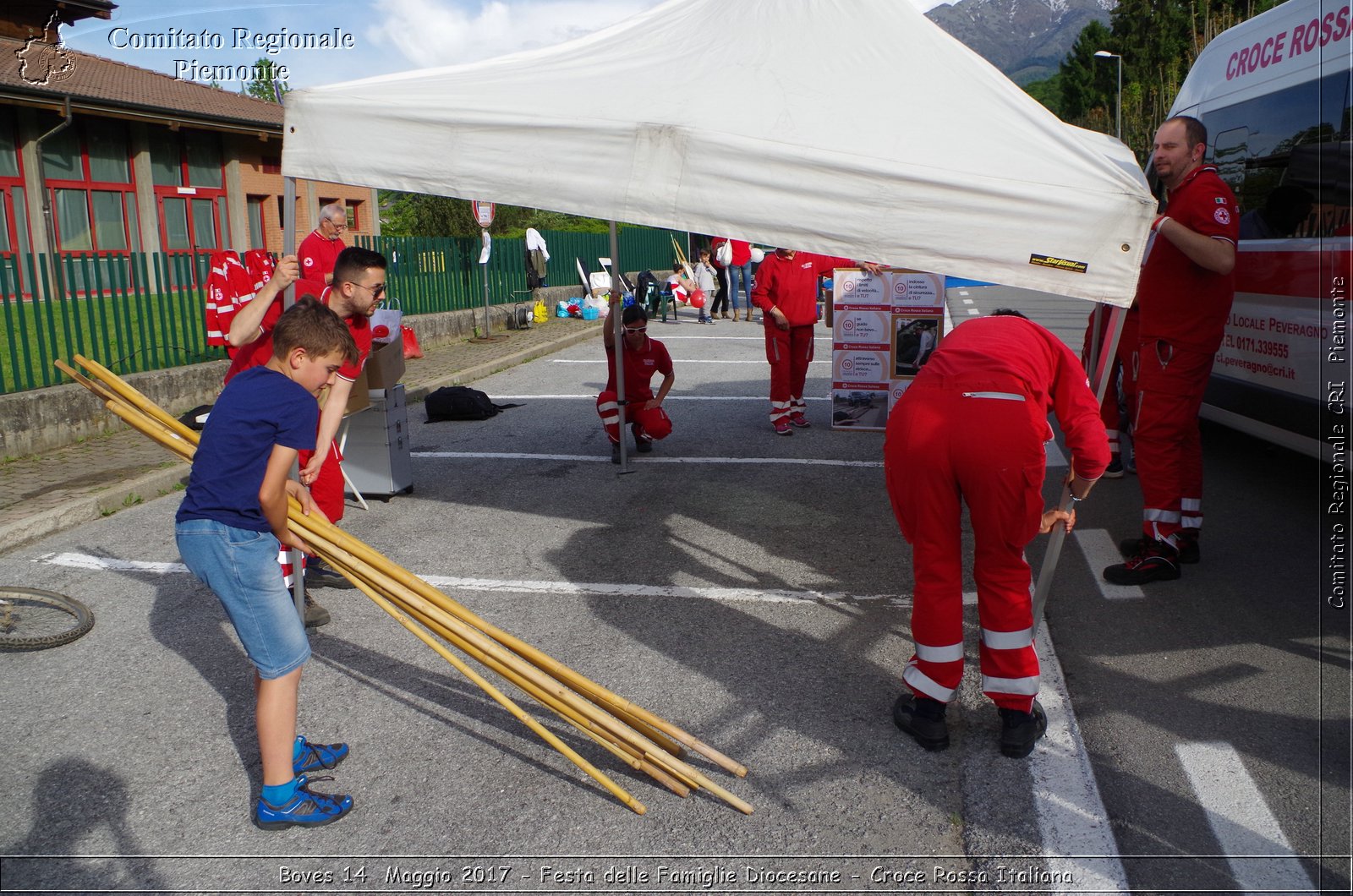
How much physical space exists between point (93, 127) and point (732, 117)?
20.9 m

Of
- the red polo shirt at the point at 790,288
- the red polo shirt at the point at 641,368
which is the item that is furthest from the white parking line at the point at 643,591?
the red polo shirt at the point at 790,288

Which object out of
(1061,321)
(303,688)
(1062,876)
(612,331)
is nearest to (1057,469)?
(612,331)

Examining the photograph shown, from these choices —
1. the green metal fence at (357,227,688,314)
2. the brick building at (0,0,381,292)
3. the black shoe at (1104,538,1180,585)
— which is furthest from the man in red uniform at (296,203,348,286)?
the brick building at (0,0,381,292)

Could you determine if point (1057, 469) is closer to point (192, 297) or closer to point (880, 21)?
point (880, 21)

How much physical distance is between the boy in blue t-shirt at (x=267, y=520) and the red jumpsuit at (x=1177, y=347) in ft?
13.0

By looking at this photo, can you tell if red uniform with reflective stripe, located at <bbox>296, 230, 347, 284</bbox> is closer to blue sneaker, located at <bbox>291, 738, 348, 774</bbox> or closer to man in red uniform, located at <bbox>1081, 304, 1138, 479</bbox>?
blue sneaker, located at <bbox>291, 738, 348, 774</bbox>

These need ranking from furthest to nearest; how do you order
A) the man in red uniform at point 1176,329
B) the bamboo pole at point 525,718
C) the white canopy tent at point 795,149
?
the man in red uniform at point 1176,329 < the white canopy tent at point 795,149 < the bamboo pole at point 525,718

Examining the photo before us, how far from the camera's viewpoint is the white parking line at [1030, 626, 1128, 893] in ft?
9.25

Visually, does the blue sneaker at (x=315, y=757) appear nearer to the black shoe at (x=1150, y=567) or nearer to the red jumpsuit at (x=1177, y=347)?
the black shoe at (x=1150, y=567)

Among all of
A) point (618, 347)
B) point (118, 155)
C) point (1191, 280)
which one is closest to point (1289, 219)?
point (1191, 280)

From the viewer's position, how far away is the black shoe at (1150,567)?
5.10m

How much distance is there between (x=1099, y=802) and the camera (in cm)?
317

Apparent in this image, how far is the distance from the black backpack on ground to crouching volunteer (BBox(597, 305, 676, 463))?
216cm

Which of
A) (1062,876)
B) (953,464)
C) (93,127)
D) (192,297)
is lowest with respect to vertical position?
(1062,876)
